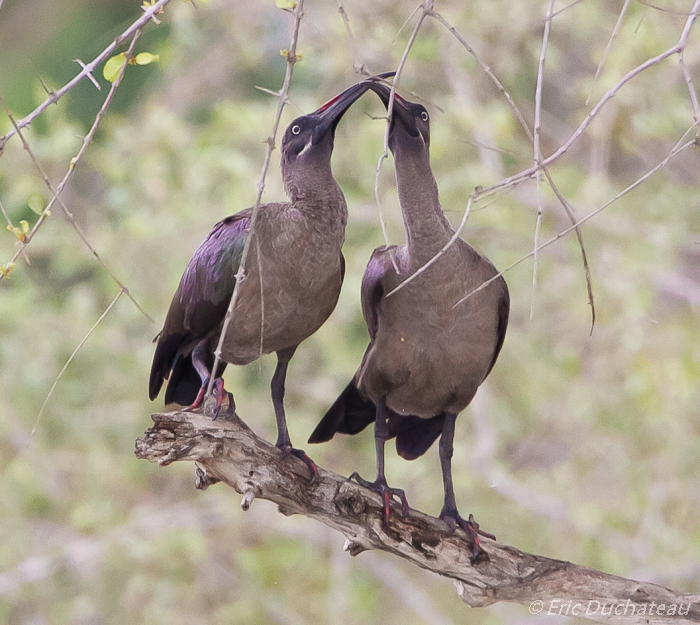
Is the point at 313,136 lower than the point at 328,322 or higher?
lower

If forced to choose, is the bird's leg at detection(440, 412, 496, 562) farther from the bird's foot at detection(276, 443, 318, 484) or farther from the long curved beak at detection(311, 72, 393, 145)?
the long curved beak at detection(311, 72, 393, 145)

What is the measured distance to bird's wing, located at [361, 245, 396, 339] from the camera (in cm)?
358

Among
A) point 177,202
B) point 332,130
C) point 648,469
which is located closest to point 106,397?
point 177,202

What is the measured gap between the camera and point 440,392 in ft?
12.3

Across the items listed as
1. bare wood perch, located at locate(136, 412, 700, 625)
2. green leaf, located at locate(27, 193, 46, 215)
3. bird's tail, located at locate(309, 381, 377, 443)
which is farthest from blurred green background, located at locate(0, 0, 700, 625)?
green leaf, located at locate(27, 193, 46, 215)

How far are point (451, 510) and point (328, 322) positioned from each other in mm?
3853

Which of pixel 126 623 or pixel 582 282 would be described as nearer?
pixel 582 282

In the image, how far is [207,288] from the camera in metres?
3.55

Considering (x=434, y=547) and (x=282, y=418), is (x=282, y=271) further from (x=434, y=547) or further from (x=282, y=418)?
(x=434, y=547)

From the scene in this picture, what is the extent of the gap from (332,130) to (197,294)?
0.81m

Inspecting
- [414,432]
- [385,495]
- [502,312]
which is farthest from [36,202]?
[414,432]

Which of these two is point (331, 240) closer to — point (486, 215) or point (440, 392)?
point (440, 392)

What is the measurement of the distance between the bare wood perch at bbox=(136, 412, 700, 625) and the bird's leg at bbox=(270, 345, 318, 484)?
0.03 meters

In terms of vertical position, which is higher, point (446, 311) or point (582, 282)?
point (582, 282)
